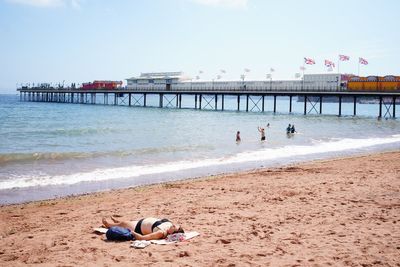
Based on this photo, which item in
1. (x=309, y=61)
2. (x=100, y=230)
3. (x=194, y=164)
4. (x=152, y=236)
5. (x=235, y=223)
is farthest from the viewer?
(x=309, y=61)

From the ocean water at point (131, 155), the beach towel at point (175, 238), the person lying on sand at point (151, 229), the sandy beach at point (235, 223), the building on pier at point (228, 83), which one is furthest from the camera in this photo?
the building on pier at point (228, 83)

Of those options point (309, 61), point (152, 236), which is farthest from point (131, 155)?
point (309, 61)

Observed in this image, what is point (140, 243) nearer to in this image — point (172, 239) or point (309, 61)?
point (172, 239)

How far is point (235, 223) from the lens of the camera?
26.2 feet

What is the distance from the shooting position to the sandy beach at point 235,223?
20.2 feet

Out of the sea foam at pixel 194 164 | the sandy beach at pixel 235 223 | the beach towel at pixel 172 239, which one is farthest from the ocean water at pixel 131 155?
the beach towel at pixel 172 239

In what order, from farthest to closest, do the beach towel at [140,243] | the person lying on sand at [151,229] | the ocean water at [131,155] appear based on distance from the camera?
the ocean water at [131,155]
the person lying on sand at [151,229]
the beach towel at [140,243]

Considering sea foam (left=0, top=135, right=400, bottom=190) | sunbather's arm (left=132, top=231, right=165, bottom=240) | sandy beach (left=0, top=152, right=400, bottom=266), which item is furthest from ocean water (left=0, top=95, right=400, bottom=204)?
sunbather's arm (left=132, top=231, right=165, bottom=240)

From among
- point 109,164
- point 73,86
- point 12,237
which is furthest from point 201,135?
point 73,86

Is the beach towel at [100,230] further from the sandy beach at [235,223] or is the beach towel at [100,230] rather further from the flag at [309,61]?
the flag at [309,61]

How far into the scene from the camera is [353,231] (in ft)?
23.7

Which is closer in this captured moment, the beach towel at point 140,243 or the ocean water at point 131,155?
the beach towel at point 140,243

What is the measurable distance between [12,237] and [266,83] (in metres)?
63.4

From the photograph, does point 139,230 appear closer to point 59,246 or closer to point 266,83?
point 59,246
